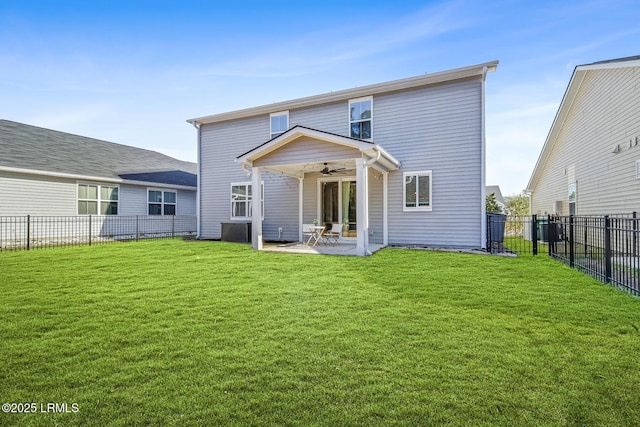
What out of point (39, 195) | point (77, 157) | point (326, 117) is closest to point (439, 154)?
point (326, 117)

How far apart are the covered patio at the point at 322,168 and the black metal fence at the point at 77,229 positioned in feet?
24.1

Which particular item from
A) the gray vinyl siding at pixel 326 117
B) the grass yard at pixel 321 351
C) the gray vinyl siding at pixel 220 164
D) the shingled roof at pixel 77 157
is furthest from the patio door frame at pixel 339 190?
the shingled roof at pixel 77 157

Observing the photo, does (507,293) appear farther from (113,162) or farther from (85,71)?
(113,162)

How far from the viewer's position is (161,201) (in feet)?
61.5

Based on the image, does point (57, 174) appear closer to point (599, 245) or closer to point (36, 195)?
point (36, 195)

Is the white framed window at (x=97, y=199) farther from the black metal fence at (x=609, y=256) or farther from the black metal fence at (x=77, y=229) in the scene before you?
the black metal fence at (x=609, y=256)

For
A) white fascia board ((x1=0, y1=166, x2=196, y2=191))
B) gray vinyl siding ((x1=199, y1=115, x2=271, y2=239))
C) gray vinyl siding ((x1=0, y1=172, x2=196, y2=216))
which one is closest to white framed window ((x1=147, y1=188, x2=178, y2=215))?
white fascia board ((x1=0, y1=166, x2=196, y2=191))

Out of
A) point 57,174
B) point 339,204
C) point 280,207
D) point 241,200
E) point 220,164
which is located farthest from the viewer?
point 220,164

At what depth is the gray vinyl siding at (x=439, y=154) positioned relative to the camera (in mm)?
10086

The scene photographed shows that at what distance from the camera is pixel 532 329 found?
3516mm

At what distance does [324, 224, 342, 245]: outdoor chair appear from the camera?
11.3 metres

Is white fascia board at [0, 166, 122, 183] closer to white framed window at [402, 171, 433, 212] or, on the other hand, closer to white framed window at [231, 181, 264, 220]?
white framed window at [231, 181, 264, 220]

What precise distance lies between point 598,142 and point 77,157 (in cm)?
2287

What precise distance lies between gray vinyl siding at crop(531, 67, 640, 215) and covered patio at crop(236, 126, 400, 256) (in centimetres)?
657
